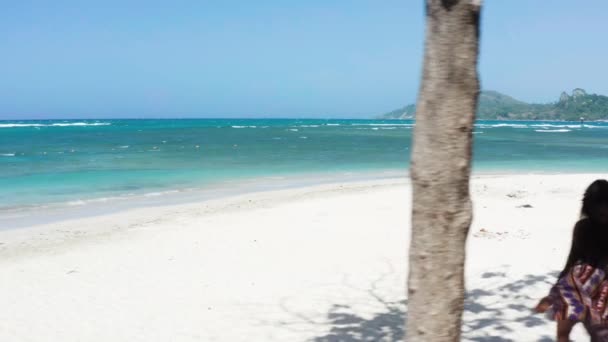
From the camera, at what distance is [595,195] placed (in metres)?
3.09

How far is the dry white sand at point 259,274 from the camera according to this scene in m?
5.47

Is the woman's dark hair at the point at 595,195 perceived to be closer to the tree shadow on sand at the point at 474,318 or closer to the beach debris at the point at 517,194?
the tree shadow on sand at the point at 474,318

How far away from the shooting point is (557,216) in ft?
35.5

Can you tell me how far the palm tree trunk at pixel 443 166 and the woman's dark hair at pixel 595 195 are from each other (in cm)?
129

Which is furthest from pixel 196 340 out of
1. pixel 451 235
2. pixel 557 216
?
pixel 557 216

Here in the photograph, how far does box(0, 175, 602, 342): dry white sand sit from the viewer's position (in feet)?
17.9

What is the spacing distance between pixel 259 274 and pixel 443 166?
18.1ft

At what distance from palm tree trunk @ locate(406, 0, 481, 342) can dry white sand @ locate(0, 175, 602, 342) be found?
10.1 feet

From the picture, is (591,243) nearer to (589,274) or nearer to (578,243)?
(578,243)

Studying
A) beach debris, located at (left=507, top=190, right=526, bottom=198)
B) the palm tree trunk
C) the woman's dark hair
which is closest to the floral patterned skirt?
the woman's dark hair

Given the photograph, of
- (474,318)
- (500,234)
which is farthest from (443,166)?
(500,234)

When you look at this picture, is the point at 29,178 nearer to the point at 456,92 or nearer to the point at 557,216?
the point at 557,216

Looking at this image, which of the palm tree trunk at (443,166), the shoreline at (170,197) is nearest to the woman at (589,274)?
the palm tree trunk at (443,166)

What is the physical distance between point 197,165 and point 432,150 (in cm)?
2572
